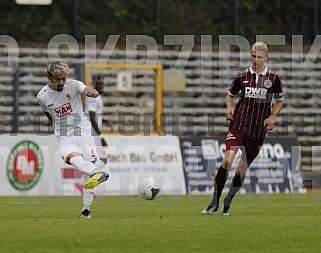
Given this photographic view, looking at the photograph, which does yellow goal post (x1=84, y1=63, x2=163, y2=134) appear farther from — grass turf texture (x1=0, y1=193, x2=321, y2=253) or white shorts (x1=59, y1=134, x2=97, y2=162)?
white shorts (x1=59, y1=134, x2=97, y2=162)

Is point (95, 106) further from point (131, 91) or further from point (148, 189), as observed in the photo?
point (131, 91)

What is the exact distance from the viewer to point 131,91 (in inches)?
1213

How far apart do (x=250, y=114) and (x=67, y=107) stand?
286cm

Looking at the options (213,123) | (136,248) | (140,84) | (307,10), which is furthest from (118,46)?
(136,248)

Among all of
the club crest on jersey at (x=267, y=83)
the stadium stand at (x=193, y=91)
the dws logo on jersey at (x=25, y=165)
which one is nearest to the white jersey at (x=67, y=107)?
the club crest on jersey at (x=267, y=83)

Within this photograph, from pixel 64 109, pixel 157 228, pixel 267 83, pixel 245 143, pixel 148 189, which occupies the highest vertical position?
pixel 267 83

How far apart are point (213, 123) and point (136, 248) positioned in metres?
20.3

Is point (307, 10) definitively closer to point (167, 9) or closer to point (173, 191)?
point (167, 9)

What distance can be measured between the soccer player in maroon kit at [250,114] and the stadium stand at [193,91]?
1189cm

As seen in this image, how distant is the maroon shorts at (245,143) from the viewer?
16.6m

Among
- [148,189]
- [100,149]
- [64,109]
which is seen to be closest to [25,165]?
[100,149]

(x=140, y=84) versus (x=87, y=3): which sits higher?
(x=87, y=3)

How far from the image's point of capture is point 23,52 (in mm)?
29594

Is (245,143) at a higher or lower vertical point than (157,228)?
higher
